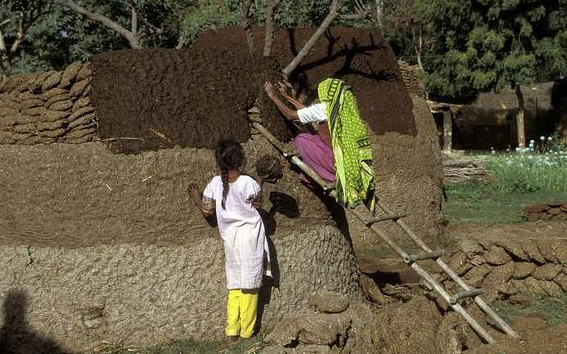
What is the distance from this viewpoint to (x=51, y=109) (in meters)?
5.23

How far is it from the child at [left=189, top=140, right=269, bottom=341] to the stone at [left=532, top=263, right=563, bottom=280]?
305 centimetres

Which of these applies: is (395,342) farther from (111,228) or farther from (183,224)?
(111,228)

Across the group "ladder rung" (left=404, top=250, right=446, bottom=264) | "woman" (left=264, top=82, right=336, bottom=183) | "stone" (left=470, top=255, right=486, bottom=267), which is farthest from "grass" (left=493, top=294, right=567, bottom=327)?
"woman" (left=264, top=82, right=336, bottom=183)

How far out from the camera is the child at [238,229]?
495 cm

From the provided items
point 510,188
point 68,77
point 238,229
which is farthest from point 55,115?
point 510,188

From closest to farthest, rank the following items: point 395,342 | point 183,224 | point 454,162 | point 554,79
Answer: point 395,342
point 183,224
point 454,162
point 554,79

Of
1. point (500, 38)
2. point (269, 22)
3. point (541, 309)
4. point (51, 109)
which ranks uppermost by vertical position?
point (500, 38)

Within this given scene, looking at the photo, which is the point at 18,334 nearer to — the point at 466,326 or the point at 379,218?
the point at 379,218

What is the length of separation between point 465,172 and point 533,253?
36.9 ft

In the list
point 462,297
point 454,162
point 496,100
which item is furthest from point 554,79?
point 462,297

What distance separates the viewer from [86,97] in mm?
5230

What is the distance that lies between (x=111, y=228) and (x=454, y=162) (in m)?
14.3

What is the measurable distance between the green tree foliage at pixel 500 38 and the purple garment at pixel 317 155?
21.7 m

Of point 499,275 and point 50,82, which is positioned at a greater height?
point 50,82
